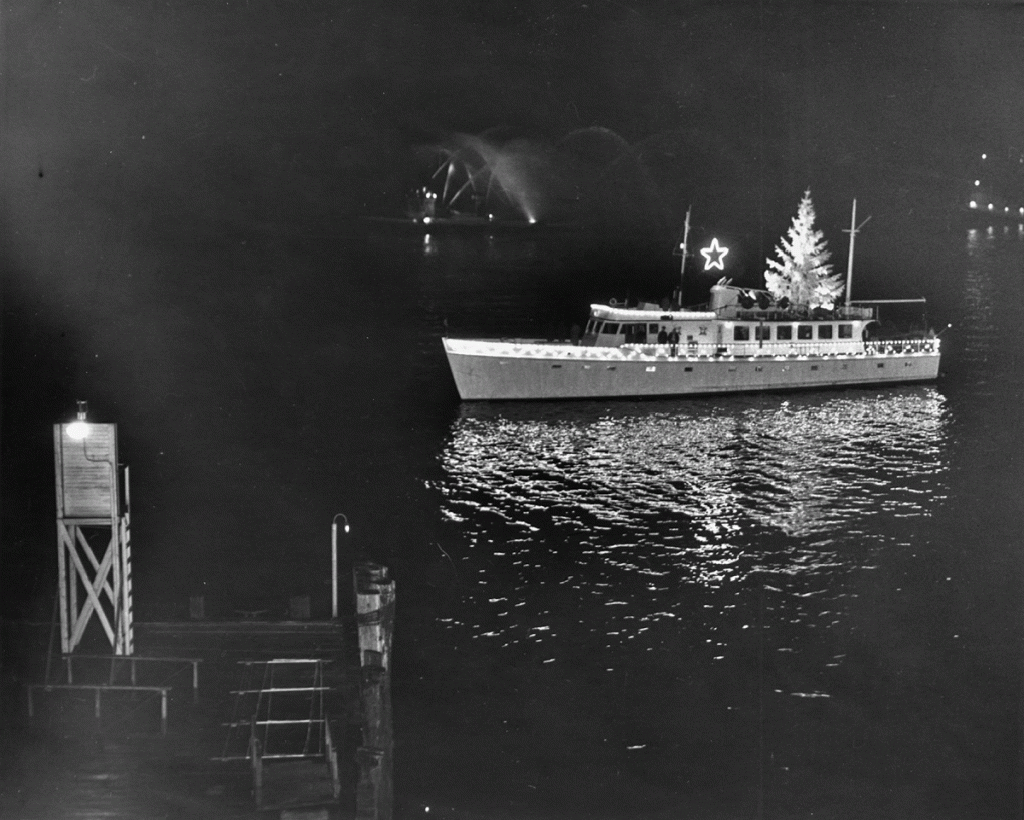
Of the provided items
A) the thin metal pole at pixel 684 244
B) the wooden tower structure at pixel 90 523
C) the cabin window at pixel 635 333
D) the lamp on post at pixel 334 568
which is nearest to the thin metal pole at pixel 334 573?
the lamp on post at pixel 334 568

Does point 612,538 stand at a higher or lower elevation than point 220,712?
higher

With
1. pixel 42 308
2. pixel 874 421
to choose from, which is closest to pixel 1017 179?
pixel 874 421

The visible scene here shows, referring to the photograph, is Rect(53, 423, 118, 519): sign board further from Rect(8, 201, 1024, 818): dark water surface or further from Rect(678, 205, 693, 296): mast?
Rect(678, 205, 693, 296): mast

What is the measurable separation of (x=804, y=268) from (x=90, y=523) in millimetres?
5889

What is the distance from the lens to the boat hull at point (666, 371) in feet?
37.3

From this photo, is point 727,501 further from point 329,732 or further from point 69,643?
point 69,643

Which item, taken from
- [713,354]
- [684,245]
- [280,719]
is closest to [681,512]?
[713,354]

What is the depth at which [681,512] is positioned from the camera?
10.5 metres

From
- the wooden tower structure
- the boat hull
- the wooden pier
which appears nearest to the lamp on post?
the wooden pier

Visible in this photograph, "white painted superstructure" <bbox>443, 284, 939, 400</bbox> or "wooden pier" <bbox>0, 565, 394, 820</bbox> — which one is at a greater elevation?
"white painted superstructure" <bbox>443, 284, 939, 400</bbox>

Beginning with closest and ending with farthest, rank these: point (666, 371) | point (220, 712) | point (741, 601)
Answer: point (220, 712)
point (741, 601)
point (666, 371)

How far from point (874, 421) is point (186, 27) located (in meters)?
6.54

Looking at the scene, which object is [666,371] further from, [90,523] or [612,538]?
[90,523]

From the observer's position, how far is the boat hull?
37.3 ft
